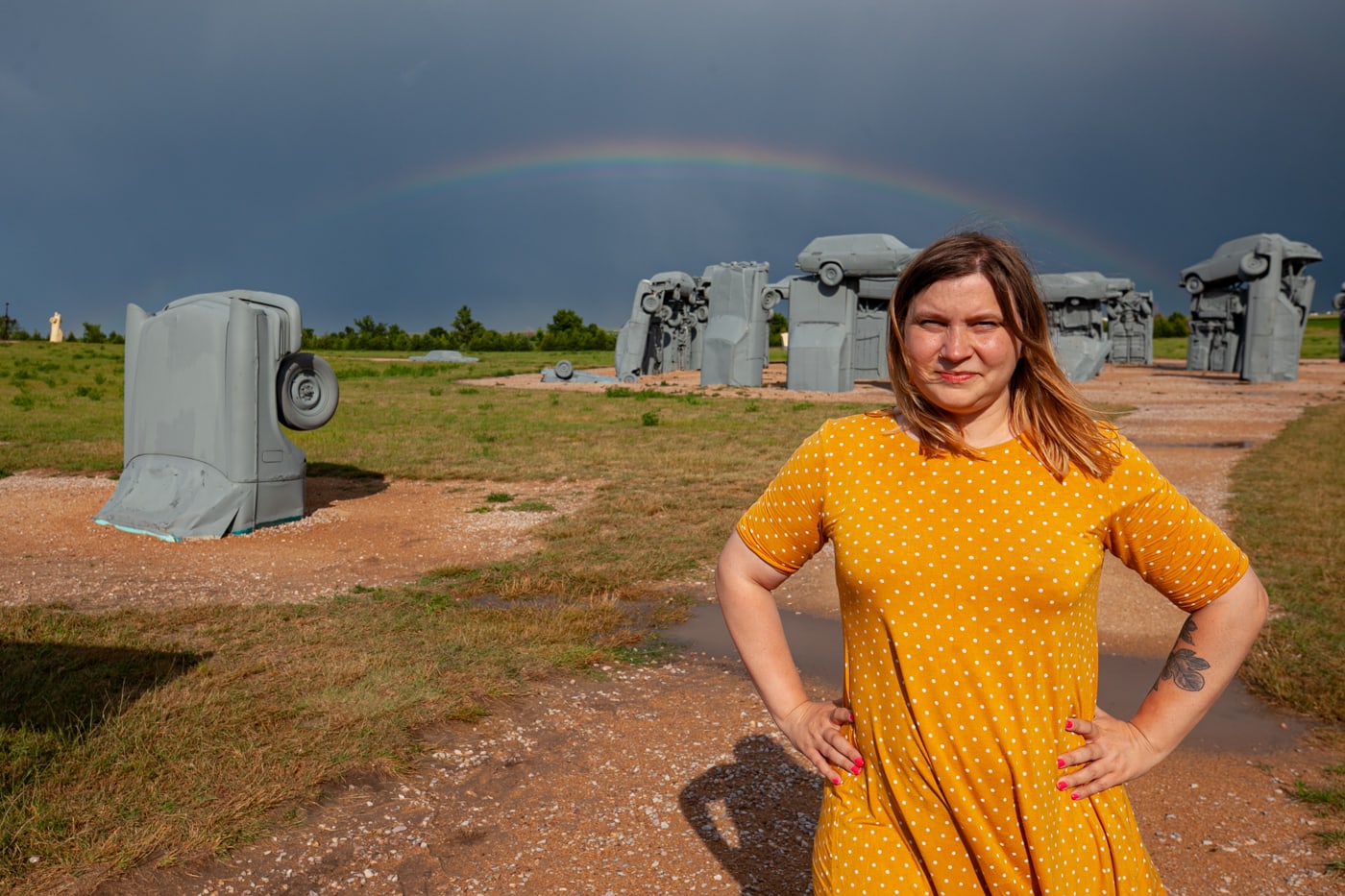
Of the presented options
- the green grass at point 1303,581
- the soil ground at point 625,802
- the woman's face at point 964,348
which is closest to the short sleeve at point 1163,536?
the woman's face at point 964,348

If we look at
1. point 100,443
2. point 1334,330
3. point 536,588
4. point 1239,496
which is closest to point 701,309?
point 100,443

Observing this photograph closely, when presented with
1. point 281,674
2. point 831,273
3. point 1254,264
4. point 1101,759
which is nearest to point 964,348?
point 1101,759

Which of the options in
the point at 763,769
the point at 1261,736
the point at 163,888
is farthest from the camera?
the point at 1261,736

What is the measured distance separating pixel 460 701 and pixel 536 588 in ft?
6.59

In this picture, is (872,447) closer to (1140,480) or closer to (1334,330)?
(1140,480)

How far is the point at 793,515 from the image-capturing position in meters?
1.90

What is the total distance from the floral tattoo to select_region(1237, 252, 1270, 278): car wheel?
2694 cm

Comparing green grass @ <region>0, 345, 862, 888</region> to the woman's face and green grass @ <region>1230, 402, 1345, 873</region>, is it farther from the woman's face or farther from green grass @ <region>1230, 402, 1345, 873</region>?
green grass @ <region>1230, 402, 1345, 873</region>

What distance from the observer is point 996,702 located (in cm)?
168

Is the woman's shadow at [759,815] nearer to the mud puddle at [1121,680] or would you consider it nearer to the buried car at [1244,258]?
the mud puddle at [1121,680]

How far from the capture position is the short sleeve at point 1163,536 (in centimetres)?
172

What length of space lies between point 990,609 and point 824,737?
0.42 metres

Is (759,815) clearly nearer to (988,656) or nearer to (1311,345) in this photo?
(988,656)

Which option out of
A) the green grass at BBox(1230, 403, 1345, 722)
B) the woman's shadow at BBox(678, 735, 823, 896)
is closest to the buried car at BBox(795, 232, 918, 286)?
the green grass at BBox(1230, 403, 1345, 722)
